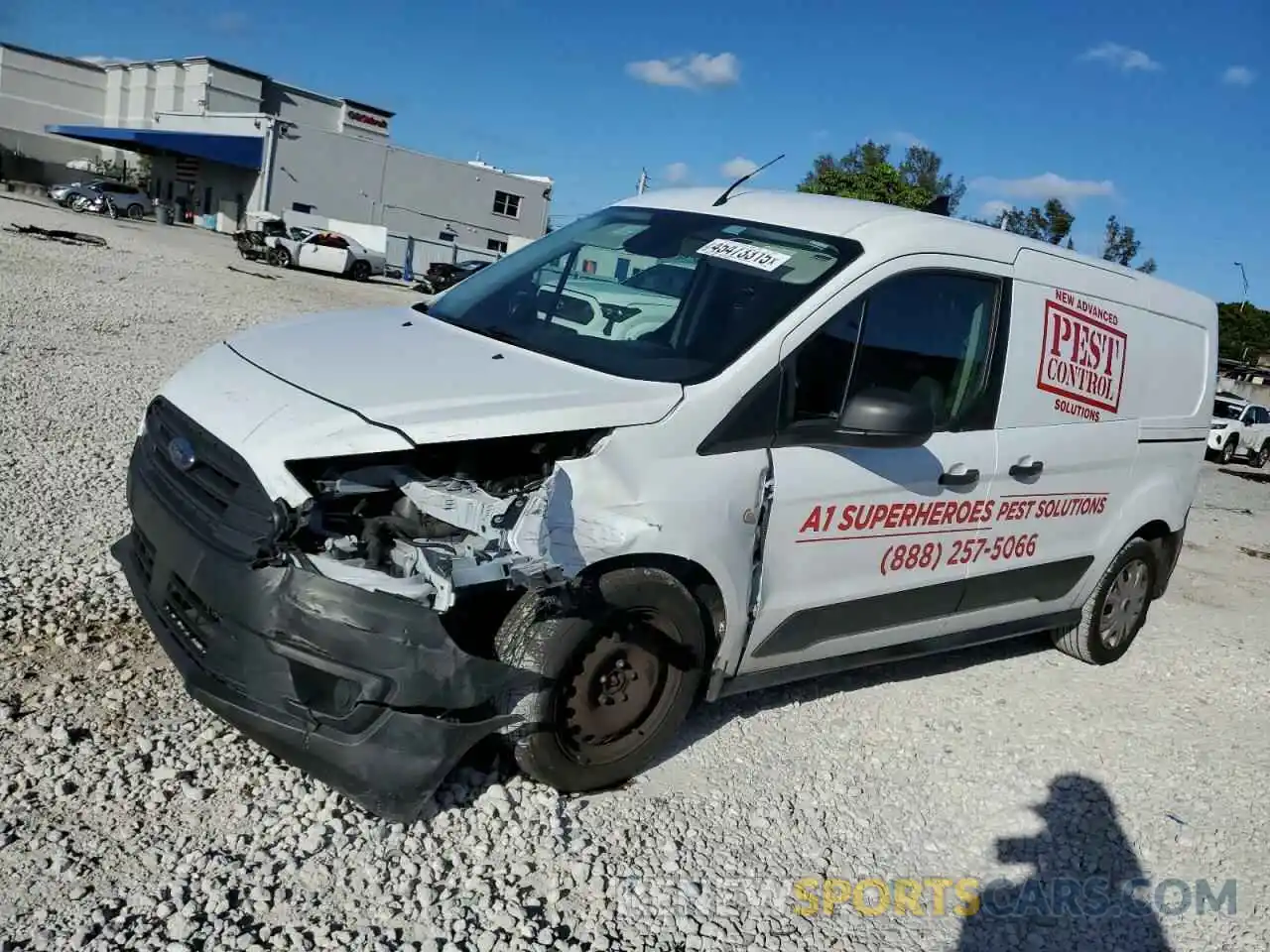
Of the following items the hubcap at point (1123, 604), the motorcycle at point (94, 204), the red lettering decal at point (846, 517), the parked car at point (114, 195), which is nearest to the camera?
the red lettering decal at point (846, 517)

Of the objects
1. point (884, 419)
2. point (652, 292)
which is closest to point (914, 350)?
point (884, 419)

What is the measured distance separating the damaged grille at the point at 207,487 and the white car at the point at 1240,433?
23.0m

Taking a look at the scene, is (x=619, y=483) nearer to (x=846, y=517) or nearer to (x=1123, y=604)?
(x=846, y=517)

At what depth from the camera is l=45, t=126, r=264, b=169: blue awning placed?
50.6 m

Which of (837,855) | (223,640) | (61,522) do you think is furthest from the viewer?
(61,522)

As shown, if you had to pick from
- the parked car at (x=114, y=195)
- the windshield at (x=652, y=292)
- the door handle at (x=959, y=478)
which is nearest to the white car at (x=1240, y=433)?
the door handle at (x=959, y=478)

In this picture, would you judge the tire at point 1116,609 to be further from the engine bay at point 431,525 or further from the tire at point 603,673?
the engine bay at point 431,525

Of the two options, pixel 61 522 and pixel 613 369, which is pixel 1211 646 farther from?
pixel 61 522

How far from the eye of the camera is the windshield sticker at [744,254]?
405 centimetres

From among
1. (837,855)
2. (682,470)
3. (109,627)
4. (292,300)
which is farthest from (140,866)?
(292,300)

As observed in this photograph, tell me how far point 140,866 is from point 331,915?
560 mm

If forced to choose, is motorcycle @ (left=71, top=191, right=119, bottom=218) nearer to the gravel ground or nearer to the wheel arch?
the gravel ground

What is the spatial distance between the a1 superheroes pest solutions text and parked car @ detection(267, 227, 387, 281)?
33.7 meters

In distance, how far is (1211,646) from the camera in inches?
273
